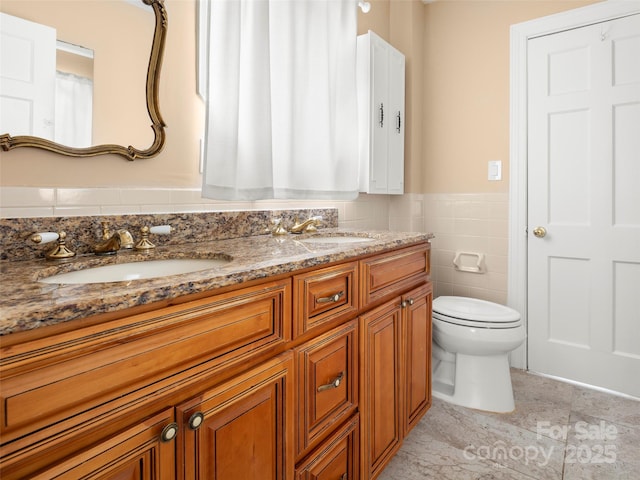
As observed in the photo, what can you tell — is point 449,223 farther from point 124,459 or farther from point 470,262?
point 124,459

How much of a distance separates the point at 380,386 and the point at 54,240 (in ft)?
3.71

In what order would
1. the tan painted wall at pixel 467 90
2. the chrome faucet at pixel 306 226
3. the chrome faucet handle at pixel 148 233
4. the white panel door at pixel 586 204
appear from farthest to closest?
the tan painted wall at pixel 467 90 < the white panel door at pixel 586 204 < the chrome faucet at pixel 306 226 < the chrome faucet handle at pixel 148 233

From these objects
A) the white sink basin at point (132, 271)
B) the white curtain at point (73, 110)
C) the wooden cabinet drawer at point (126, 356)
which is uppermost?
the white curtain at point (73, 110)

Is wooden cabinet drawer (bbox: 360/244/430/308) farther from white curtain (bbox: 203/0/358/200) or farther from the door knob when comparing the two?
the door knob

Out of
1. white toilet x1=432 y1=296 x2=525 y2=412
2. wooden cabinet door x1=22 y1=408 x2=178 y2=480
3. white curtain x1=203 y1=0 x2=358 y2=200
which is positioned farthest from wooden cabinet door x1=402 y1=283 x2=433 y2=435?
wooden cabinet door x1=22 y1=408 x2=178 y2=480

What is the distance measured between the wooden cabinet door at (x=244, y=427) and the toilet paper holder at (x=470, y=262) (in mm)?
1971

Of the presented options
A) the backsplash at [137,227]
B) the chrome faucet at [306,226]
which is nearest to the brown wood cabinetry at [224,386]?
the chrome faucet at [306,226]

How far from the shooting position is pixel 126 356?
2.03ft

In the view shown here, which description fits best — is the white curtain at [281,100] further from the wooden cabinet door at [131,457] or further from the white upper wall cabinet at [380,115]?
the wooden cabinet door at [131,457]

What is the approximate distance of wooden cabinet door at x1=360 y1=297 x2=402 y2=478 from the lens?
1304 mm

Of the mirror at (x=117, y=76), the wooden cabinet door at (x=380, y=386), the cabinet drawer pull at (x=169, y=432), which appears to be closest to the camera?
the cabinet drawer pull at (x=169, y=432)

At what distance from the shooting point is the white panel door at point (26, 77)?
0.98 meters

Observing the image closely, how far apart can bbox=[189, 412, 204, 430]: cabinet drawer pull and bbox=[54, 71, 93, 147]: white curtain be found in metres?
0.86

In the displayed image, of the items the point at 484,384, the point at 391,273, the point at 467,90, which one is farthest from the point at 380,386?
the point at 467,90
